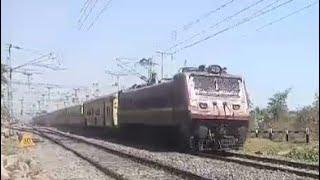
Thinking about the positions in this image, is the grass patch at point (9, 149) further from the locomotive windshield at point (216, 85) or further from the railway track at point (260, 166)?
the locomotive windshield at point (216, 85)

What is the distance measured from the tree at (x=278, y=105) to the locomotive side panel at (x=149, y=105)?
20339 millimetres

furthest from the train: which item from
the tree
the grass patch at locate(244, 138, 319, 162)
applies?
the tree

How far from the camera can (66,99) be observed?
9794 cm

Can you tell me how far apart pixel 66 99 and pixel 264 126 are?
54.4m

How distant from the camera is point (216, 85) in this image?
78.8ft

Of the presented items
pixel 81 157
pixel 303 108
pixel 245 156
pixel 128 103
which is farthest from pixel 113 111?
pixel 245 156

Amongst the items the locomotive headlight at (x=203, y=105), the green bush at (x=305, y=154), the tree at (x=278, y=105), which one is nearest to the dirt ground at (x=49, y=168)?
the locomotive headlight at (x=203, y=105)

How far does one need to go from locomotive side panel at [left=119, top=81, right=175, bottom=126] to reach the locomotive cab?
1577 millimetres

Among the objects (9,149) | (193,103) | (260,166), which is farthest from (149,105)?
(260,166)

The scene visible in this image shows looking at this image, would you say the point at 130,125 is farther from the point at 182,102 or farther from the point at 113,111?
the point at 182,102

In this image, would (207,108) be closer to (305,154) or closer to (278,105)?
(305,154)

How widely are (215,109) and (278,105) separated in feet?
106

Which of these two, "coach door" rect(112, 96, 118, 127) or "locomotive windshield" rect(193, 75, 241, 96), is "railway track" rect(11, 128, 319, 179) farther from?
"coach door" rect(112, 96, 118, 127)

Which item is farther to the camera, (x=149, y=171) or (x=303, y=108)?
(x=303, y=108)
